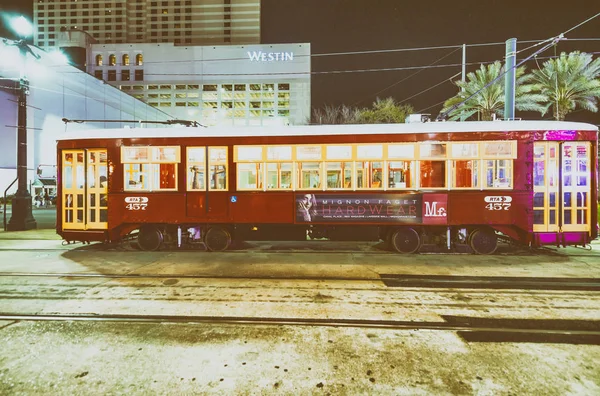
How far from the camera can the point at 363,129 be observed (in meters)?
9.35

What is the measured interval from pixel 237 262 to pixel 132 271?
2437 mm

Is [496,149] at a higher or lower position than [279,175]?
higher

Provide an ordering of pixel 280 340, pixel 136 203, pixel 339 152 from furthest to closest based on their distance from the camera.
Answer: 1. pixel 136 203
2. pixel 339 152
3. pixel 280 340

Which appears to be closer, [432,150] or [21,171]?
[432,150]

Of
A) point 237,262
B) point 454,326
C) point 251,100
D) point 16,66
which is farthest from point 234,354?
point 251,100

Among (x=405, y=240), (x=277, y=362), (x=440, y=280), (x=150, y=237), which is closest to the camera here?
(x=277, y=362)

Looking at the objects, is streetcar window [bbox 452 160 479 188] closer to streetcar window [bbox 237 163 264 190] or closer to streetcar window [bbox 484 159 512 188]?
streetcar window [bbox 484 159 512 188]

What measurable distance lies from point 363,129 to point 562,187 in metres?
5.51

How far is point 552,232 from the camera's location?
30.3 ft

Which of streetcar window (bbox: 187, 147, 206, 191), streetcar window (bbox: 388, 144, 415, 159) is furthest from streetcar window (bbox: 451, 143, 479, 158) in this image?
streetcar window (bbox: 187, 147, 206, 191)

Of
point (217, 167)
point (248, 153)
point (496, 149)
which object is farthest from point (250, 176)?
point (496, 149)

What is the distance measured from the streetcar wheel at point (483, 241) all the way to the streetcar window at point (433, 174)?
1.70 m

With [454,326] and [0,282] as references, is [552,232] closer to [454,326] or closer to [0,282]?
[454,326]

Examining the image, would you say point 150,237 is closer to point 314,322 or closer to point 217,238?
point 217,238
